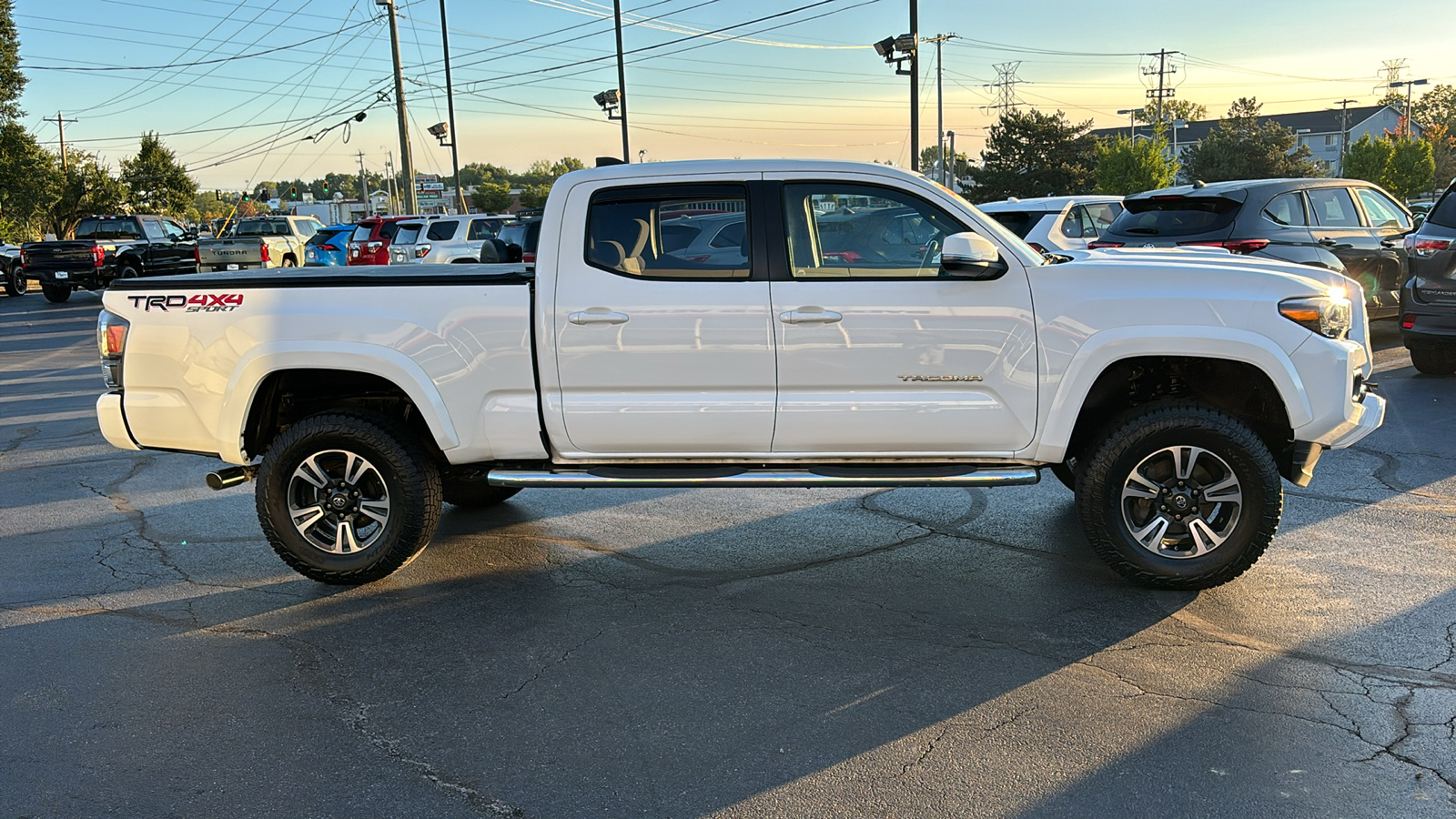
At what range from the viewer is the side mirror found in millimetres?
4617

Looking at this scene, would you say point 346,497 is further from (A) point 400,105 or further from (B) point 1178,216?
(A) point 400,105

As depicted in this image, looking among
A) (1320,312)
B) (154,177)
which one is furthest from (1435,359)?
(154,177)

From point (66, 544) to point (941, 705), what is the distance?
507 cm

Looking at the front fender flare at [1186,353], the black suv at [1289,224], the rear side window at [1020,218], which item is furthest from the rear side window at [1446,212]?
the front fender flare at [1186,353]

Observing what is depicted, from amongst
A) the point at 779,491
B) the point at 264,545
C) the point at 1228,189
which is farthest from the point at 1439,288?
the point at 264,545

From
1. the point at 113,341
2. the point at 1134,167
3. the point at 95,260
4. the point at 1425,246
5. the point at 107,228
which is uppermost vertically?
the point at 1134,167

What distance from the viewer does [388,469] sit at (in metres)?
5.18

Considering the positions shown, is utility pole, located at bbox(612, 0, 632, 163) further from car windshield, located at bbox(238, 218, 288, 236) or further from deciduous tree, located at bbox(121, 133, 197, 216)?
deciduous tree, located at bbox(121, 133, 197, 216)

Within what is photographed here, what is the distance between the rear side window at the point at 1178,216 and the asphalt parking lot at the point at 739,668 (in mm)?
4601

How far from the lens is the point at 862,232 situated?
5.03m

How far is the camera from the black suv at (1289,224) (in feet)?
34.8

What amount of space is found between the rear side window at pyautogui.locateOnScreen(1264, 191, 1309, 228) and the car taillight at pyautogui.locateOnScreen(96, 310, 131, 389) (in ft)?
32.8

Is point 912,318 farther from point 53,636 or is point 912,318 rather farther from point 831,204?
point 53,636

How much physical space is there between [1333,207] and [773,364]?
914 cm
